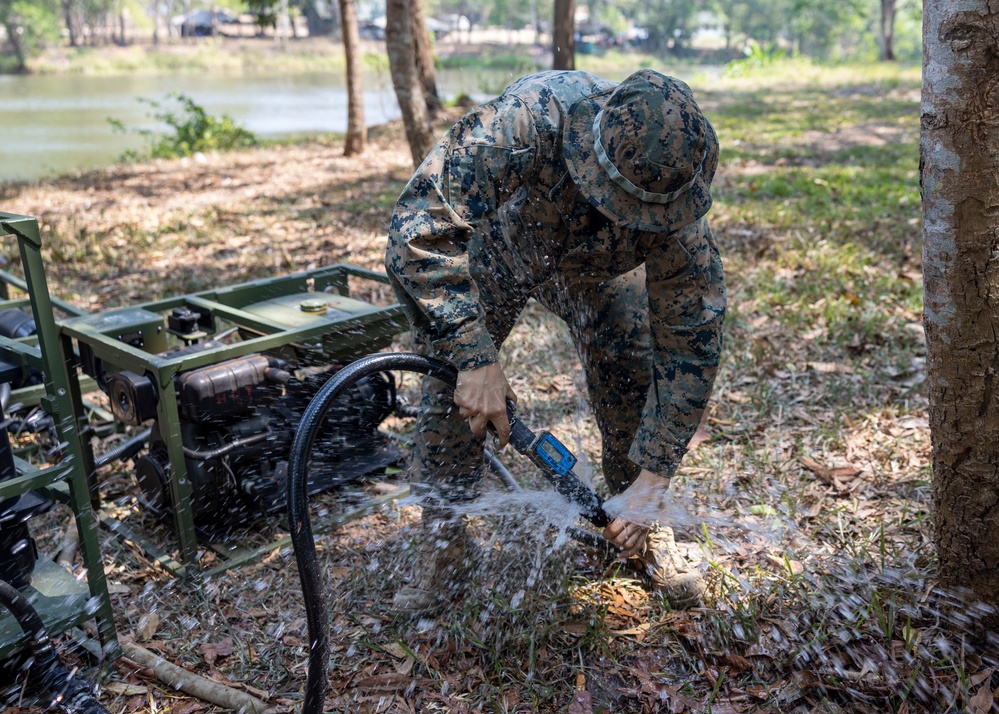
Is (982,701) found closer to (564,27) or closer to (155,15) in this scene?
(564,27)

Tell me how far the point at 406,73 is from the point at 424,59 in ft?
14.4

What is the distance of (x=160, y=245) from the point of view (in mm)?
6789

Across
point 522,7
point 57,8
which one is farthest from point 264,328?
point 522,7

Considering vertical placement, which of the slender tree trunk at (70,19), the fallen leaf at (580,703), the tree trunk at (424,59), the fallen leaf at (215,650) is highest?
the slender tree trunk at (70,19)

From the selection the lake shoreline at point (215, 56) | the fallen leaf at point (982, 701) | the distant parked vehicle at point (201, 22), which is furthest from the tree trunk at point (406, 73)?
the distant parked vehicle at point (201, 22)

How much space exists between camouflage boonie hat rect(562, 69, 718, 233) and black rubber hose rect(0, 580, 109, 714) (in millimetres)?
1814

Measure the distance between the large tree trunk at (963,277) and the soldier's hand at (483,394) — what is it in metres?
1.18

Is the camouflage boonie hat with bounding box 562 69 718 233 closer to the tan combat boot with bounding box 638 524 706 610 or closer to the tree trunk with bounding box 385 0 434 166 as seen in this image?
the tan combat boot with bounding box 638 524 706 610

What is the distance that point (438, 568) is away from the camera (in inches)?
105

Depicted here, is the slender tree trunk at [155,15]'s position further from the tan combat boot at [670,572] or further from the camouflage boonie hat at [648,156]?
the camouflage boonie hat at [648,156]

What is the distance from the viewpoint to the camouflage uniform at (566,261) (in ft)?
6.72

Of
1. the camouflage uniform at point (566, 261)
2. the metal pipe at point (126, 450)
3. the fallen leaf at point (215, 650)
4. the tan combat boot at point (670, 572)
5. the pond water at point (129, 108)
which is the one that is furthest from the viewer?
the pond water at point (129, 108)

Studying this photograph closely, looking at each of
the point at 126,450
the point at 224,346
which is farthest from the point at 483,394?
the point at 126,450

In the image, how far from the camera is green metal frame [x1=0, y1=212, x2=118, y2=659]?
213 centimetres
